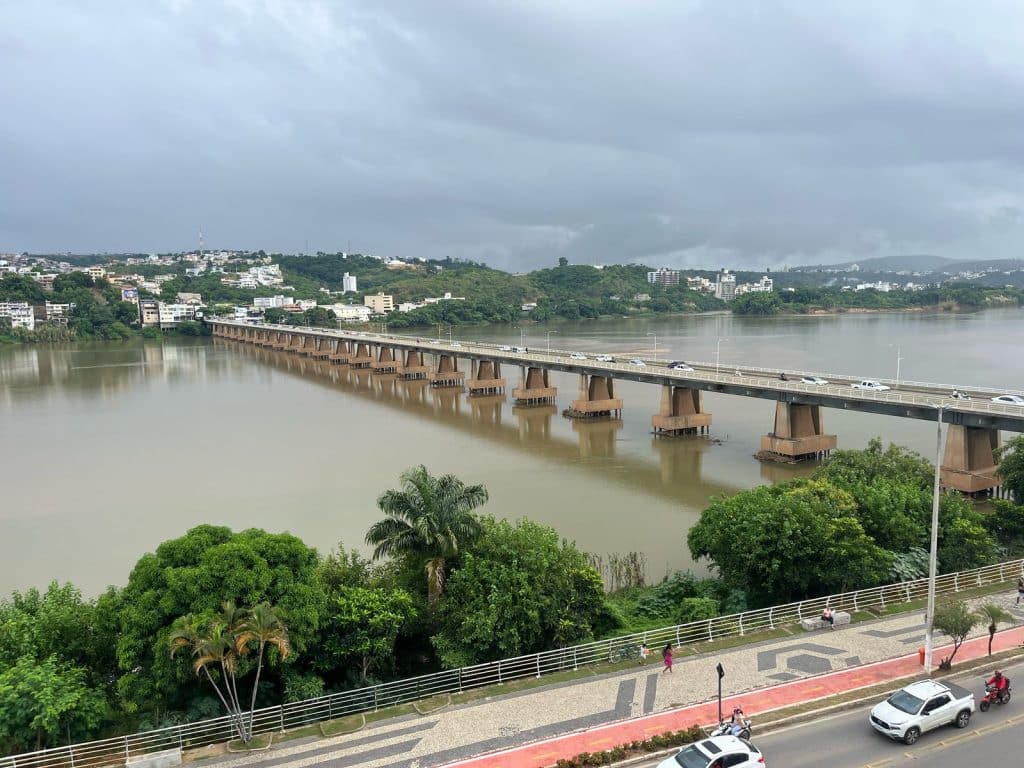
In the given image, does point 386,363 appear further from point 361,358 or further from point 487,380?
point 487,380

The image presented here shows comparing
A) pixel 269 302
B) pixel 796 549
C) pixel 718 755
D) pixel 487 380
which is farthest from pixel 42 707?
pixel 269 302

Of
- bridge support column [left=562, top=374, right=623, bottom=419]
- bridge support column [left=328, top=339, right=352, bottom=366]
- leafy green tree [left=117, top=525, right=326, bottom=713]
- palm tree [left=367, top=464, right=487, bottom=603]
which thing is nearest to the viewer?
leafy green tree [left=117, top=525, right=326, bottom=713]

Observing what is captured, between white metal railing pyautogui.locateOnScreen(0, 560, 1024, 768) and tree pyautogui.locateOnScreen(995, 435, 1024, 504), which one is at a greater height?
tree pyautogui.locateOnScreen(995, 435, 1024, 504)

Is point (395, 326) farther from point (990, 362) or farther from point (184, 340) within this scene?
point (990, 362)

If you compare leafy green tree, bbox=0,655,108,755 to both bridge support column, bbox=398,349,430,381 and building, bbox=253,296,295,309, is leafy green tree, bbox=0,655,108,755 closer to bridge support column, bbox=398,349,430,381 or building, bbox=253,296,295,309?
bridge support column, bbox=398,349,430,381

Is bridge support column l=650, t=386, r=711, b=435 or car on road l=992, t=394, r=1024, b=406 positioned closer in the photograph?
car on road l=992, t=394, r=1024, b=406

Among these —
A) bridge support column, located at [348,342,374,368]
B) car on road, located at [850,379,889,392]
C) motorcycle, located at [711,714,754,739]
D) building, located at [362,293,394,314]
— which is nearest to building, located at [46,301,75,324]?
building, located at [362,293,394,314]

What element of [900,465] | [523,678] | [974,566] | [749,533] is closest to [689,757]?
[523,678]

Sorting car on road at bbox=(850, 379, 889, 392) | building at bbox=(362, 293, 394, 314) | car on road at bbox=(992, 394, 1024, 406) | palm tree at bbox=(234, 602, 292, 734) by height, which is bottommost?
palm tree at bbox=(234, 602, 292, 734)
